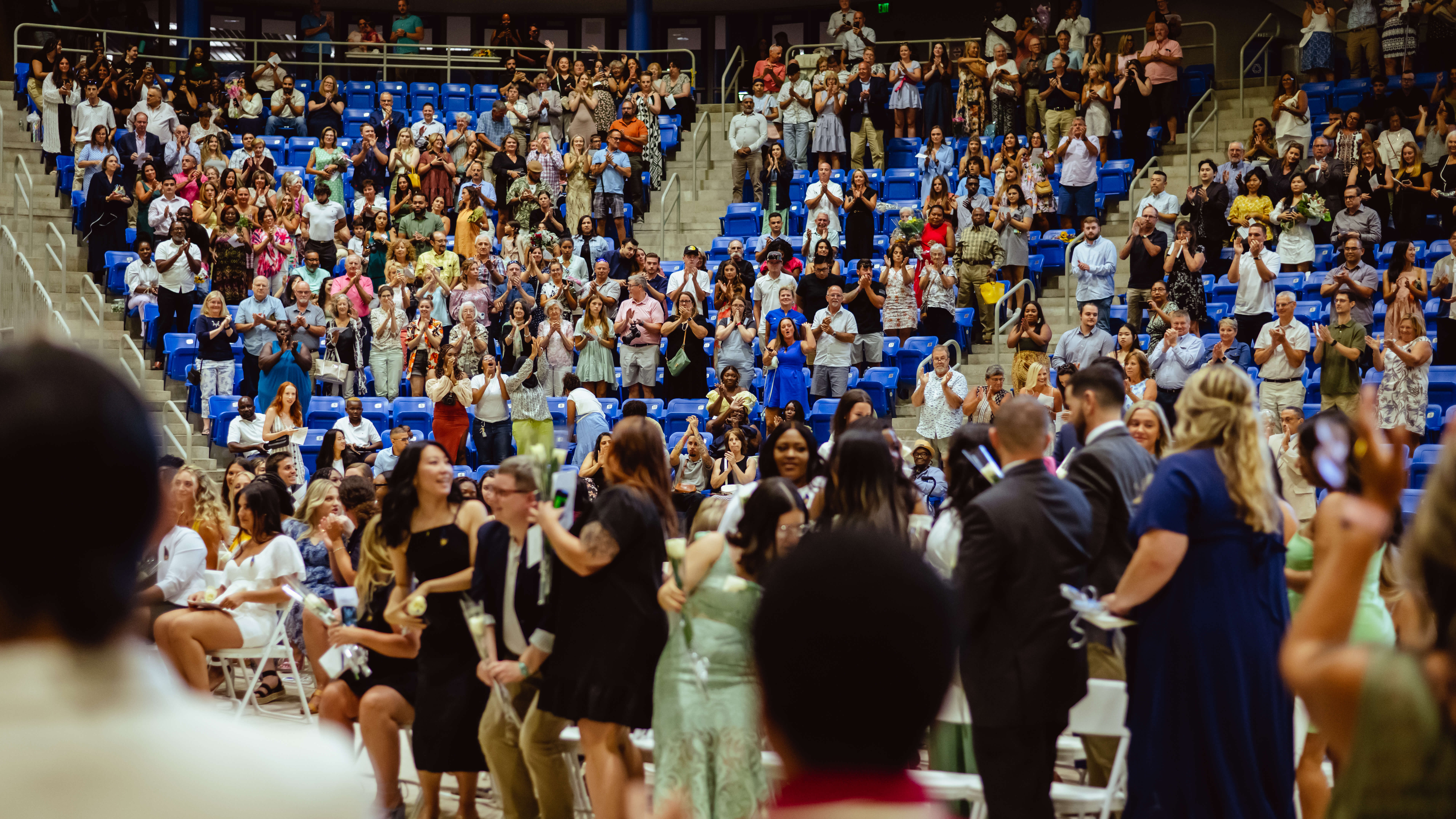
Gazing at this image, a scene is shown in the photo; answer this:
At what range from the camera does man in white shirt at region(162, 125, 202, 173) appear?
15.8m

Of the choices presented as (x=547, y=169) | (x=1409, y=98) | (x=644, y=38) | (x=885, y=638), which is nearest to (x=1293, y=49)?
(x=1409, y=98)

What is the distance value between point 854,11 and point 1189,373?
8651 mm

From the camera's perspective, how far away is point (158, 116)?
16031mm

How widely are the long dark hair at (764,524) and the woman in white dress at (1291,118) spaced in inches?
454

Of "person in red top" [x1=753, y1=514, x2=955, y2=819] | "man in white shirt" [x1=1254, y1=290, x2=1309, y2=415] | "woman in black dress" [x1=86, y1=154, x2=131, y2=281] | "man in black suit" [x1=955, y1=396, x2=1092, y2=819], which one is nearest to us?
"person in red top" [x1=753, y1=514, x2=955, y2=819]

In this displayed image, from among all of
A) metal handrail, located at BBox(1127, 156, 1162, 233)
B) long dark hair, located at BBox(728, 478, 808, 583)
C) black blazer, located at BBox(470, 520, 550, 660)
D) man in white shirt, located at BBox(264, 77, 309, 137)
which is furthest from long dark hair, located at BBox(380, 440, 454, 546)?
man in white shirt, located at BBox(264, 77, 309, 137)

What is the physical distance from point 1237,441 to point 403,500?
3202mm

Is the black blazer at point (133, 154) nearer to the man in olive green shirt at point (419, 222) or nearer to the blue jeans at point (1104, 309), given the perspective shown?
the man in olive green shirt at point (419, 222)

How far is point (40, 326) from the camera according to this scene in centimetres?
112

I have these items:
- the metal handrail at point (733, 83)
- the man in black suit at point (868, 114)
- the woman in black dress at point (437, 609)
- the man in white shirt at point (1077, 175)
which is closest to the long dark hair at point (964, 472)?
the woman in black dress at point (437, 609)

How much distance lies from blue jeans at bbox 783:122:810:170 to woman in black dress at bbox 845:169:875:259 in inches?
77.7

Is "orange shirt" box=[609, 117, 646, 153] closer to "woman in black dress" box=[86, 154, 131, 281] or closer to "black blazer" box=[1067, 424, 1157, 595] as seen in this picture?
"woman in black dress" box=[86, 154, 131, 281]

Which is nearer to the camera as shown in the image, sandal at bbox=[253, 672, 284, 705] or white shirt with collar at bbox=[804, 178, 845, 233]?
sandal at bbox=[253, 672, 284, 705]

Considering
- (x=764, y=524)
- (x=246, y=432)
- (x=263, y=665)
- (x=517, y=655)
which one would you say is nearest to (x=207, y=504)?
(x=263, y=665)
